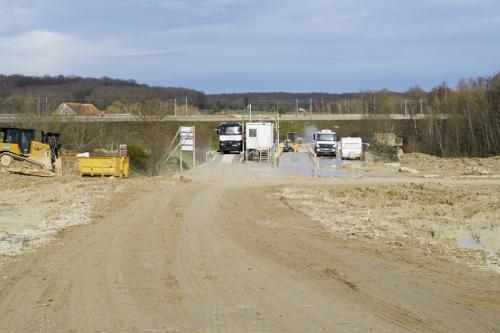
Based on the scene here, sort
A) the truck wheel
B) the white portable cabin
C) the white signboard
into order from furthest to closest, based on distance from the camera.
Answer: the white portable cabin → the white signboard → the truck wheel

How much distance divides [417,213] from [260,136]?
95.4 feet

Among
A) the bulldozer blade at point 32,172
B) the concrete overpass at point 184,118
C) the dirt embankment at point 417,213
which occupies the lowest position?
the dirt embankment at point 417,213

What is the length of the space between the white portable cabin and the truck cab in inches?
168

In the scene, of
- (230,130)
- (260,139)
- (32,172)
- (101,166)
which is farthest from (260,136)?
(32,172)

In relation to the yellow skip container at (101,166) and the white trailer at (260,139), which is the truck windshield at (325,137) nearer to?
the white trailer at (260,139)

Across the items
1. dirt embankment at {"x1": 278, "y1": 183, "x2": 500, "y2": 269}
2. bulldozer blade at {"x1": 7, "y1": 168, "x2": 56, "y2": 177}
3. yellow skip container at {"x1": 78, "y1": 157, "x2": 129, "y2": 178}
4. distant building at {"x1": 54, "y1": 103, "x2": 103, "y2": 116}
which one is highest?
distant building at {"x1": 54, "y1": 103, "x2": 103, "y2": 116}

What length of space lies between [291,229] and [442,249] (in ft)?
13.5

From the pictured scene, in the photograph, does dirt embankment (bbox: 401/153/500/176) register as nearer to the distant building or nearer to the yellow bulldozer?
the yellow bulldozer

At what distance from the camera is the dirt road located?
8.41 metres

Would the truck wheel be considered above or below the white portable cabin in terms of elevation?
below

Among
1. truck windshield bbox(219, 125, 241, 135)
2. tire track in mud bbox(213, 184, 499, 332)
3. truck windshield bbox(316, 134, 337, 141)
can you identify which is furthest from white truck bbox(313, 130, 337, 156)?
tire track in mud bbox(213, 184, 499, 332)

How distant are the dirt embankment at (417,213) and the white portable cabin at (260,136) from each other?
20119mm

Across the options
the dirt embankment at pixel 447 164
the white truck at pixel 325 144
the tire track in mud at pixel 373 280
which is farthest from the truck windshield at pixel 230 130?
the tire track in mud at pixel 373 280

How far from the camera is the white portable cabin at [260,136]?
50.6 meters
